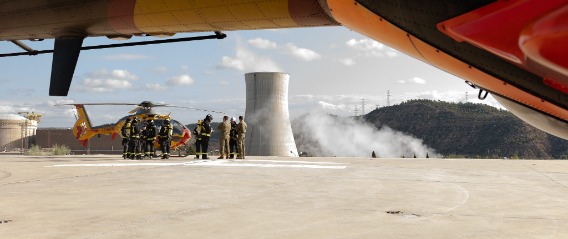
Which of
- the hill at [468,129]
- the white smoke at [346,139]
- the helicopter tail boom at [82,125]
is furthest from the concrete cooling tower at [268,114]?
the white smoke at [346,139]

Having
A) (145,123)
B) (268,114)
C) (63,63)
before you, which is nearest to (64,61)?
(63,63)

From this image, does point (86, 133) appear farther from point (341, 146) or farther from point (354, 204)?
point (341, 146)

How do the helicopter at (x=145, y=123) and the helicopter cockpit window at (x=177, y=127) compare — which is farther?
the helicopter cockpit window at (x=177, y=127)

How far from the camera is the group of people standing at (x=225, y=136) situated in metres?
17.0

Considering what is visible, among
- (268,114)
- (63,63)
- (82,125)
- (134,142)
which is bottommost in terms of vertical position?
(134,142)

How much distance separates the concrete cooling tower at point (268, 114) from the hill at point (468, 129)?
87.0 meters

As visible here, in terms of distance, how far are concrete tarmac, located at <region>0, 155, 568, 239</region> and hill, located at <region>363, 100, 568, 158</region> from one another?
112543 millimetres

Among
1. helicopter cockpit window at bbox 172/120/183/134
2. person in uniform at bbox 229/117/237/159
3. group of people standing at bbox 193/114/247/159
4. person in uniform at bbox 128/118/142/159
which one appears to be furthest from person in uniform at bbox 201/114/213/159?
helicopter cockpit window at bbox 172/120/183/134

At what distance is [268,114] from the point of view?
36500 millimetres

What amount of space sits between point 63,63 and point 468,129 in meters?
139

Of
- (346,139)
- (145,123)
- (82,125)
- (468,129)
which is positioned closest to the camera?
(145,123)

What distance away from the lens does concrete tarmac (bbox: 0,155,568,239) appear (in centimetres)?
439

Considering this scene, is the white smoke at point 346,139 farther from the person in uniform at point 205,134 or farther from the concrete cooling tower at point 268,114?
the person in uniform at point 205,134

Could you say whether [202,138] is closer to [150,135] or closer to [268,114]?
[150,135]
